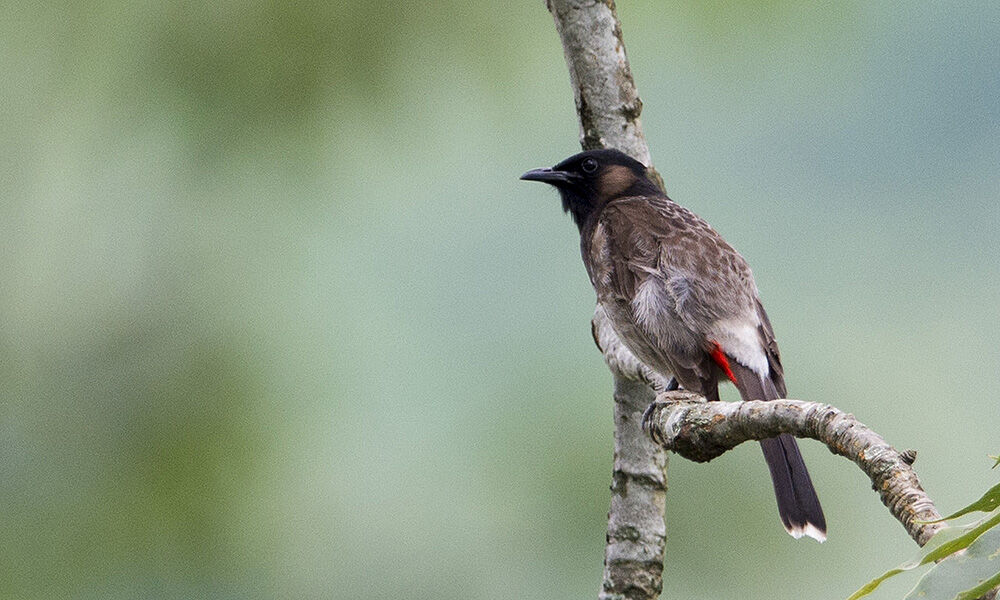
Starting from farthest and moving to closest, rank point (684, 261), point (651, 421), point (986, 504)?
point (684, 261), point (651, 421), point (986, 504)

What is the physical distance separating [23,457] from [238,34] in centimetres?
232

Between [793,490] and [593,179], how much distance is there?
1310 millimetres

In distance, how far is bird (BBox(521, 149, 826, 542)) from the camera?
8.94ft

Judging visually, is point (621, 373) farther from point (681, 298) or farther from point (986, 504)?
point (986, 504)

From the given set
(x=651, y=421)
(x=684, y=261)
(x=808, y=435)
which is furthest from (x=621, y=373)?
(x=808, y=435)

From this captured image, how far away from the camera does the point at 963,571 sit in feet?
3.25

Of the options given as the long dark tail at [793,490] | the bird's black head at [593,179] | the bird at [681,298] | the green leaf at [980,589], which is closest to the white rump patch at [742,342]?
the bird at [681,298]

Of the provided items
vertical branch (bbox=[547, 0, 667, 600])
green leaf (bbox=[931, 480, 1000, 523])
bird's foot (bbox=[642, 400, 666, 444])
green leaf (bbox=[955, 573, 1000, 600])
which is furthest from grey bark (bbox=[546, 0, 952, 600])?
green leaf (bbox=[955, 573, 1000, 600])

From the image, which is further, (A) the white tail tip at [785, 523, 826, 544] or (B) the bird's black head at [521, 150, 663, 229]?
(B) the bird's black head at [521, 150, 663, 229]

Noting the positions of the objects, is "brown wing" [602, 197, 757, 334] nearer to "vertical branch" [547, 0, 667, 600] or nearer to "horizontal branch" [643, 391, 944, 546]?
"vertical branch" [547, 0, 667, 600]

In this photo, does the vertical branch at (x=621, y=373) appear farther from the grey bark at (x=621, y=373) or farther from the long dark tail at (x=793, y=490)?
the long dark tail at (x=793, y=490)

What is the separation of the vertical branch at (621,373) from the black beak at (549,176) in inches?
16.1

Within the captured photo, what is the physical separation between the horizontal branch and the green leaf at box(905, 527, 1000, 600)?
0.38 m

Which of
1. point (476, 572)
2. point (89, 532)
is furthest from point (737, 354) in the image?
point (89, 532)
